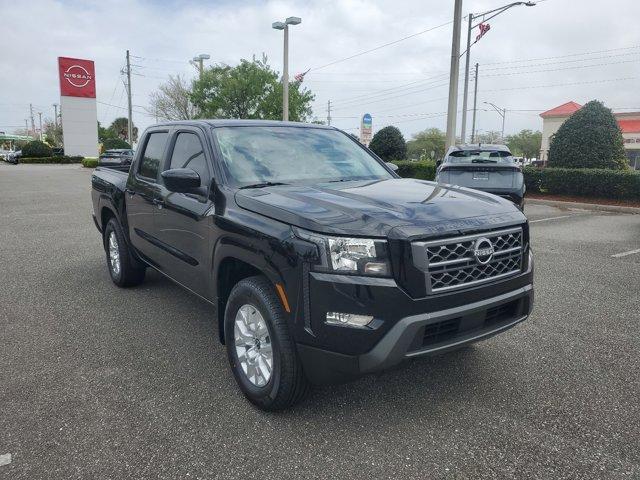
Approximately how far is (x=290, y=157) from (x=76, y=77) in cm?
6323

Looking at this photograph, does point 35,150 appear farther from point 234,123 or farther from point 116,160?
point 234,123

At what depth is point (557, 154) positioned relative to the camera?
1623 centimetres

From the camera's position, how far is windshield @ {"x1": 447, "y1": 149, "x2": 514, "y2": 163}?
1073 cm

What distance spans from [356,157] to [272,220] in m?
1.69

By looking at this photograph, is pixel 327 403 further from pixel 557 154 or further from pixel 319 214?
pixel 557 154

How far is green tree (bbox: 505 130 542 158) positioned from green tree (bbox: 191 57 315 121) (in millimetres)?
75296

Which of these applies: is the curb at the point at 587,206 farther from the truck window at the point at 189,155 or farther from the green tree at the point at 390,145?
the truck window at the point at 189,155

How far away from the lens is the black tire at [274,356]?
9.32ft

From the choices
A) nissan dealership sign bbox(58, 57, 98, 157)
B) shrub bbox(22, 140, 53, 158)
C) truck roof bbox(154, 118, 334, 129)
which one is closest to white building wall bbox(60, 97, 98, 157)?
nissan dealership sign bbox(58, 57, 98, 157)

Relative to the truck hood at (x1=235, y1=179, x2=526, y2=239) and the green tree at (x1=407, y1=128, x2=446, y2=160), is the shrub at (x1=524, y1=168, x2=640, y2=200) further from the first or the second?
the green tree at (x1=407, y1=128, x2=446, y2=160)

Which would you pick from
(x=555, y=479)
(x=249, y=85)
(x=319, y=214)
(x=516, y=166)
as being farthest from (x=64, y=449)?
(x=249, y=85)

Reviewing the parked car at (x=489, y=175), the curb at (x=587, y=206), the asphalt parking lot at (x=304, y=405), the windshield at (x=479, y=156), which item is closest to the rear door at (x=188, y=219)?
the asphalt parking lot at (x=304, y=405)

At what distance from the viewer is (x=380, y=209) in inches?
113

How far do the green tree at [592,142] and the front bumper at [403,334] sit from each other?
48.2 ft
